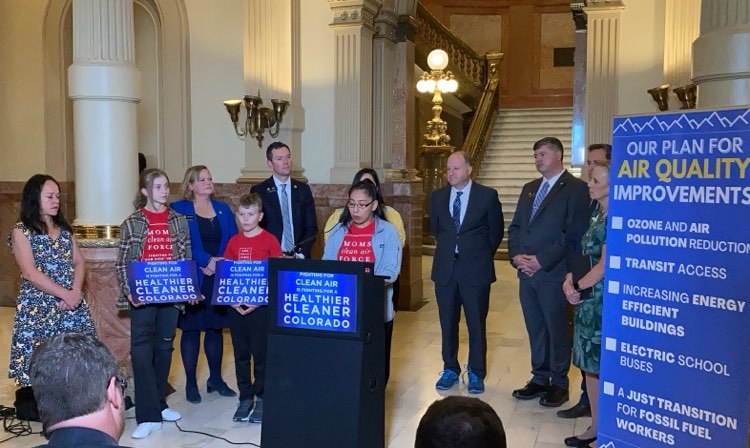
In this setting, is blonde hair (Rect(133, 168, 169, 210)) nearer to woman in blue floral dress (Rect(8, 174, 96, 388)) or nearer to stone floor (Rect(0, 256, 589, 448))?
woman in blue floral dress (Rect(8, 174, 96, 388))

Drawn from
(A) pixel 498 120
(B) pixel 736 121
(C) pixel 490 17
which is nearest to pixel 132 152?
(B) pixel 736 121

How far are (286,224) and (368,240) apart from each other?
4.11 feet

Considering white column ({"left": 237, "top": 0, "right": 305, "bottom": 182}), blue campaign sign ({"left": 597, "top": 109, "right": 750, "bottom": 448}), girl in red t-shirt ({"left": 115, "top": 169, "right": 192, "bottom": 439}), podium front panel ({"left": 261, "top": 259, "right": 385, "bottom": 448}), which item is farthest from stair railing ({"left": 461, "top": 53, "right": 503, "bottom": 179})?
blue campaign sign ({"left": 597, "top": 109, "right": 750, "bottom": 448})

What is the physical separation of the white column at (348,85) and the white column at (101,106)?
8.69 feet

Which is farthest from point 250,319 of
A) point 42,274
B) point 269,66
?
point 269,66

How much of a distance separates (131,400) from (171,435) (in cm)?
75

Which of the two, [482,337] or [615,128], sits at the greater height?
[615,128]

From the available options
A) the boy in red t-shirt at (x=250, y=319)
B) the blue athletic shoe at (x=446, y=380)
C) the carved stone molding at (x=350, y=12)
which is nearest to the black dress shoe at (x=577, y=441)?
the blue athletic shoe at (x=446, y=380)

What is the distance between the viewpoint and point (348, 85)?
7.93 metres

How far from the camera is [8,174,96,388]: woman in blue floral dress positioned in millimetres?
4543

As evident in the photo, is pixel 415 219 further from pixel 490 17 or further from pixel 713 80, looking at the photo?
pixel 490 17

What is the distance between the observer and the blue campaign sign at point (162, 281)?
4.27 metres

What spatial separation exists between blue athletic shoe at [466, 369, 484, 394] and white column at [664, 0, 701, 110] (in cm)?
329

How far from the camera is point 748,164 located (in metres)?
2.61
